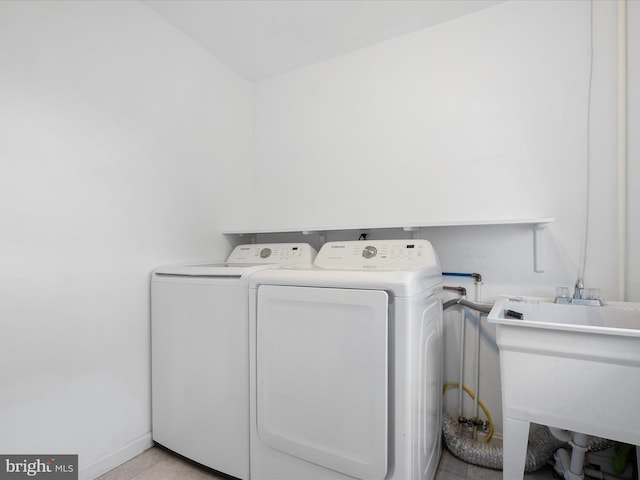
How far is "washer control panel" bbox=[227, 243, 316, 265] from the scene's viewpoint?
1.97m

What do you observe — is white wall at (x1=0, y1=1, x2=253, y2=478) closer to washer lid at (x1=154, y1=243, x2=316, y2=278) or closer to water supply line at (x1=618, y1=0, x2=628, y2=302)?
washer lid at (x1=154, y1=243, x2=316, y2=278)

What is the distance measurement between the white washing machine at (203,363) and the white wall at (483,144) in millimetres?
964

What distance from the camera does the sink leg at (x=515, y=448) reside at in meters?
1.13

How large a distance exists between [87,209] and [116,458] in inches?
49.5

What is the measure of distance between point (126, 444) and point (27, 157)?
4.82ft

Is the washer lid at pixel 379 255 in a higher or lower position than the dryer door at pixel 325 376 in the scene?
higher

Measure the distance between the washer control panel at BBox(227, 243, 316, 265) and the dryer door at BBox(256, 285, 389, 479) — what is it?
66 cm

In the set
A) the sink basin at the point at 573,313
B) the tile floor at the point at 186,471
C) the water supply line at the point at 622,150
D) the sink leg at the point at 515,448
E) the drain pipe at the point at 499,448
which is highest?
the water supply line at the point at 622,150

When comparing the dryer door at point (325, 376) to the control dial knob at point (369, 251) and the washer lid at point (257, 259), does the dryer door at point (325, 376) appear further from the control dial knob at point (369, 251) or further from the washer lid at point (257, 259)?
the control dial knob at point (369, 251)

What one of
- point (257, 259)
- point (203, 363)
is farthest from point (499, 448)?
point (257, 259)

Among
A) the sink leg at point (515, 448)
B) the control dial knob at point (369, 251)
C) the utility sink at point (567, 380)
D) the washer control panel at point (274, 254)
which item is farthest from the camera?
the washer control panel at point (274, 254)

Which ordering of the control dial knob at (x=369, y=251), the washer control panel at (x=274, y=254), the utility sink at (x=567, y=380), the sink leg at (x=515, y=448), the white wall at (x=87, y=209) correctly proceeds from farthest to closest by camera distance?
the washer control panel at (x=274, y=254)
the control dial knob at (x=369, y=251)
the white wall at (x=87, y=209)
the sink leg at (x=515, y=448)
the utility sink at (x=567, y=380)

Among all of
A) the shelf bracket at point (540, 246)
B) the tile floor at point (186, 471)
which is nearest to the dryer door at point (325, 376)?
the tile floor at point (186, 471)

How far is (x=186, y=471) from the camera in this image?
5.12 feet
